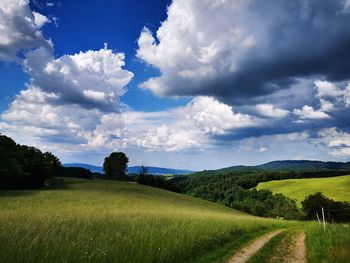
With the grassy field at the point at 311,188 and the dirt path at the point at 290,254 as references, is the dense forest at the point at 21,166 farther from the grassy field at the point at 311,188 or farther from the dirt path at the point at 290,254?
the grassy field at the point at 311,188

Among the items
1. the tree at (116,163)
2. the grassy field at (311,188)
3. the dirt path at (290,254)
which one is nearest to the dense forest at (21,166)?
the tree at (116,163)

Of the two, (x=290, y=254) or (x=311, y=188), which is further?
(x=311, y=188)

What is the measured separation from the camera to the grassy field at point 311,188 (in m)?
147

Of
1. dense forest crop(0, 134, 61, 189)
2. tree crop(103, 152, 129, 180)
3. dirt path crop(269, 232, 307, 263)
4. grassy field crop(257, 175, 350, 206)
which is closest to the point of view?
dirt path crop(269, 232, 307, 263)

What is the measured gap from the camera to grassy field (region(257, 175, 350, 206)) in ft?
484

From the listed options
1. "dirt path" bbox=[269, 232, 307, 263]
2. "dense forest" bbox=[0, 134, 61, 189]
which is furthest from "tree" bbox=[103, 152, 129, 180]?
"dirt path" bbox=[269, 232, 307, 263]

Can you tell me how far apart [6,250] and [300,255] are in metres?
13.2

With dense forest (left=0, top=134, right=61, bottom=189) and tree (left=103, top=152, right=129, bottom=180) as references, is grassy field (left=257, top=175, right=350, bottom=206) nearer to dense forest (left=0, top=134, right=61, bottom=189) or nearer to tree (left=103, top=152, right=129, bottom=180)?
tree (left=103, top=152, right=129, bottom=180)

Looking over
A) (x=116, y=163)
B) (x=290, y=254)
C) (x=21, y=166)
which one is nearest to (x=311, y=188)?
(x=116, y=163)

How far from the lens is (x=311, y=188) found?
164000 millimetres

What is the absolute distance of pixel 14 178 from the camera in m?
69.5

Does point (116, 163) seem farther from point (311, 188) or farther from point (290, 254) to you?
point (290, 254)

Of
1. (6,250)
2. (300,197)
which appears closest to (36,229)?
(6,250)

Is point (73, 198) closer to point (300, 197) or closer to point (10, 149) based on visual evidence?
point (10, 149)
